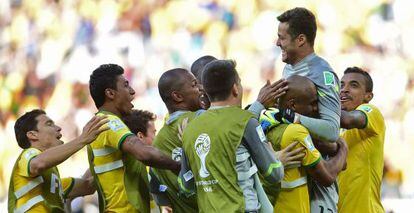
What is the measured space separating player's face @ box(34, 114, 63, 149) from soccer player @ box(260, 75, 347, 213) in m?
1.74

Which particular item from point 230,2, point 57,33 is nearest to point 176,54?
point 230,2

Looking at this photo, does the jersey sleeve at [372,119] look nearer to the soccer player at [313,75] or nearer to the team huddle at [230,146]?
the team huddle at [230,146]

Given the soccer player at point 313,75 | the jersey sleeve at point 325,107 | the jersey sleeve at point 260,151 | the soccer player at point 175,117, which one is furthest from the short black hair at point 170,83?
the jersey sleeve at point 260,151

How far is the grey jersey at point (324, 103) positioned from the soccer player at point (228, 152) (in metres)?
0.53

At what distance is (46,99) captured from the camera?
10.4 metres

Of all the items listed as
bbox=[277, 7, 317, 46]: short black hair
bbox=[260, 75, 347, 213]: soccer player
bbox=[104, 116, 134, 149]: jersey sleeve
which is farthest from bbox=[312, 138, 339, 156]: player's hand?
bbox=[104, 116, 134, 149]: jersey sleeve

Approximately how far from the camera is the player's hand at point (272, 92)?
4734 mm

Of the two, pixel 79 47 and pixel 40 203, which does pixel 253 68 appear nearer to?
pixel 79 47

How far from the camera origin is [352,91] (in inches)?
243

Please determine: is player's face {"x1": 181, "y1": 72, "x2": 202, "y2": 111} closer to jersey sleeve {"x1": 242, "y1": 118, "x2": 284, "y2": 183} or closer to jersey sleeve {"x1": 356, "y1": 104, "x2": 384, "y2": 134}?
jersey sleeve {"x1": 356, "y1": 104, "x2": 384, "y2": 134}

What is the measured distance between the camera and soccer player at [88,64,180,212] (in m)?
5.12

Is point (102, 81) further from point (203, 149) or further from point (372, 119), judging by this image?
point (372, 119)

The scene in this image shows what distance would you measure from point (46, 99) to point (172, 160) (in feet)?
18.2

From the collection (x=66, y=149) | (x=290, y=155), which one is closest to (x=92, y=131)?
(x=66, y=149)
